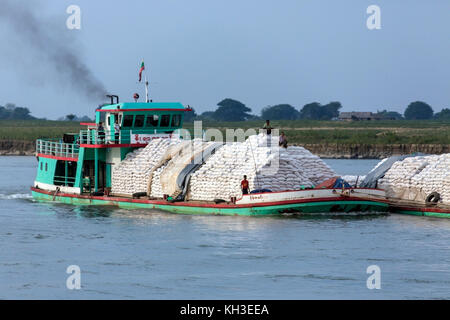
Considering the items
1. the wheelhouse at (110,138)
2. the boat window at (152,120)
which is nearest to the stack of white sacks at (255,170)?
the wheelhouse at (110,138)

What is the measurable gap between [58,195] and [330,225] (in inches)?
587

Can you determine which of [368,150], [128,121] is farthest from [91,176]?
[368,150]

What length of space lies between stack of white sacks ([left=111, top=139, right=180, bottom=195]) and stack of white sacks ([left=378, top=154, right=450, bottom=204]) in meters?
9.07

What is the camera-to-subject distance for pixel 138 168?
3822 cm

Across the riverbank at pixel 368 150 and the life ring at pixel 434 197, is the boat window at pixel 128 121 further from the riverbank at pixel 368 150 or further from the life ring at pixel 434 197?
the riverbank at pixel 368 150

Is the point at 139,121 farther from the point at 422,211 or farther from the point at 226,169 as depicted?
the point at 422,211

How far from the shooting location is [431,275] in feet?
78.4

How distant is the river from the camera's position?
22562mm

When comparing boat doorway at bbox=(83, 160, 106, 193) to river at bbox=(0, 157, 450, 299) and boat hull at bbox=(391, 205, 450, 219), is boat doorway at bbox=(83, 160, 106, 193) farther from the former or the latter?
boat hull at bbox=(391, 205, 450, 219)

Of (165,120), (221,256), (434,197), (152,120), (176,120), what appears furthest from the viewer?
(176,120)

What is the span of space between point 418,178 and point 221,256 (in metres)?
11.2

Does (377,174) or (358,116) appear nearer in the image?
(377,174)

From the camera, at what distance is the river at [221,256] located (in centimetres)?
2256
